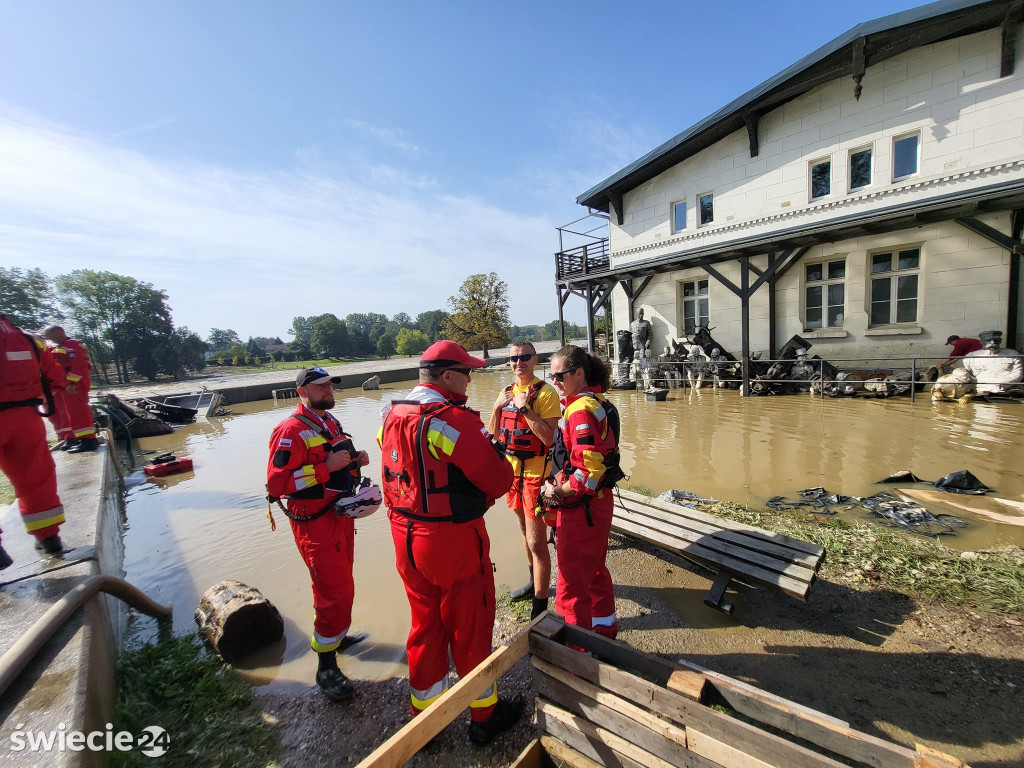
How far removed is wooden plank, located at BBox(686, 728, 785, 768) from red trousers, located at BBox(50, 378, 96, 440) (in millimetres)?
9038

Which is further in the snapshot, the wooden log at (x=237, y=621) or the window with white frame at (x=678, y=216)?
the window with white frame at (x=678, y=216)

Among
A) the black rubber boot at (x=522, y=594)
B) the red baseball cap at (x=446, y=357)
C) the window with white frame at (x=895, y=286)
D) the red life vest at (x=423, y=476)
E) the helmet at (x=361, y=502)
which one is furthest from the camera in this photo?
the window with white frame at (x=895, y=286)

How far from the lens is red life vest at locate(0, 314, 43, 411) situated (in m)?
3.06

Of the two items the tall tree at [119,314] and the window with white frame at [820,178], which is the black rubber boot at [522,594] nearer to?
the window with white frame at [820,178]

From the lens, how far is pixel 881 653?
2.58 metres

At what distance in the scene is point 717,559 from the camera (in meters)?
3.22

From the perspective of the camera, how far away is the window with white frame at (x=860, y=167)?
1142 cm

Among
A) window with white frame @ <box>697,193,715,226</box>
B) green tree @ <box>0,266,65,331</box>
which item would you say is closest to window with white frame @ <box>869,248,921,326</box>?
window with white frame @ <box>697,193,715,226</box>

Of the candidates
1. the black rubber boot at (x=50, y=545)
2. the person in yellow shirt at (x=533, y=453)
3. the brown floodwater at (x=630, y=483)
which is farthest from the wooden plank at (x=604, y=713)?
the black rubber boot at (x=50, y=545)

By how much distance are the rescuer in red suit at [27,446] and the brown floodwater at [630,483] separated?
120cm

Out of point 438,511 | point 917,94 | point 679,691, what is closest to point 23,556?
point 438,511

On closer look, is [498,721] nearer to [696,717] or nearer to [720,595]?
[696,717]

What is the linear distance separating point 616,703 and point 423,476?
124cm

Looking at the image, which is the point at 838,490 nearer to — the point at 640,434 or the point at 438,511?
the point at 640,434
